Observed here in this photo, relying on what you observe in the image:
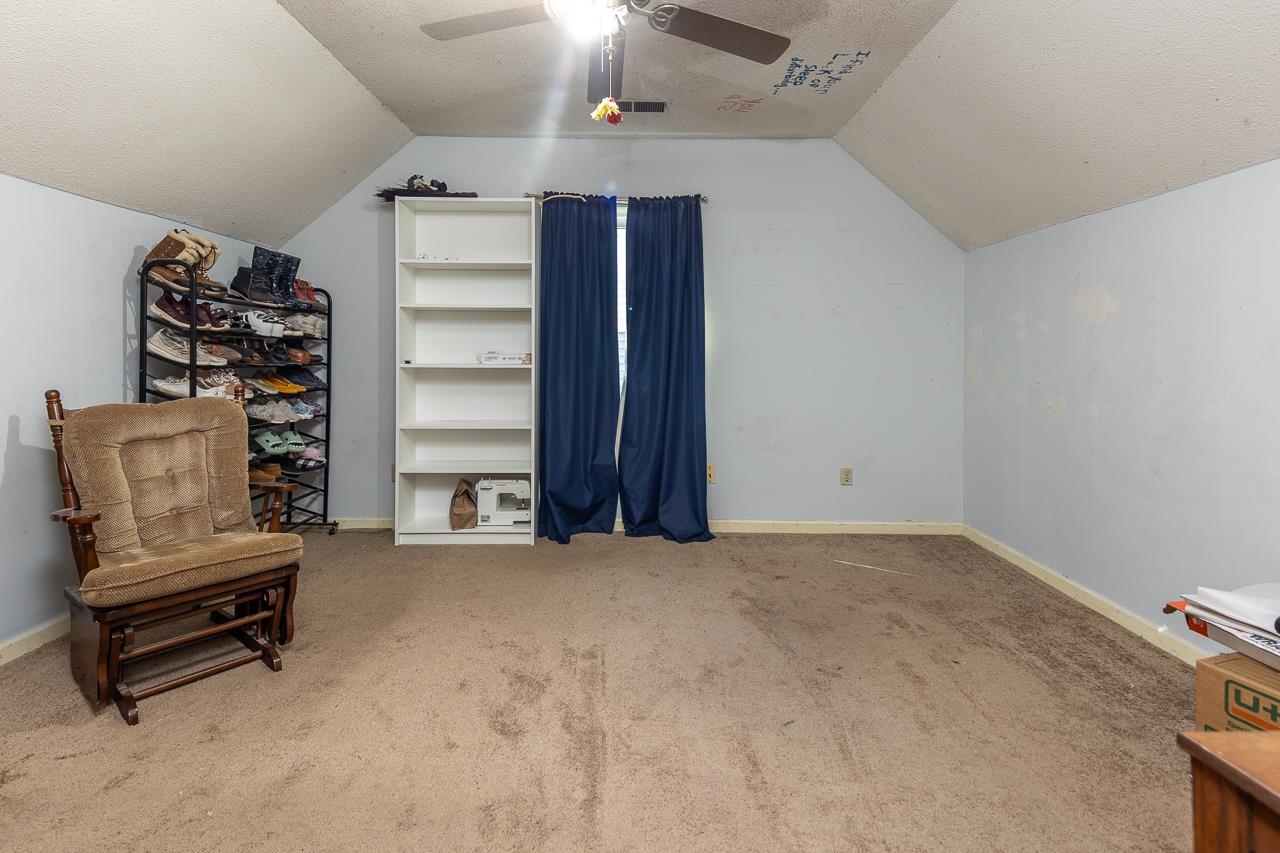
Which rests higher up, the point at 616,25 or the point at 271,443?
the point at 616,25

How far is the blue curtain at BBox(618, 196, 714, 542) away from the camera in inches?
139

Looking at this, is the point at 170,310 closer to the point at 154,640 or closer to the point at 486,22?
the point at 154,640

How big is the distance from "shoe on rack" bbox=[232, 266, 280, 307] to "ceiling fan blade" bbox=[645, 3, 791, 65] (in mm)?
2506

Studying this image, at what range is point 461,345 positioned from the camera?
3717 millimetres

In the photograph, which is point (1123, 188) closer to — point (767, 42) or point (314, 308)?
point (767, 42)

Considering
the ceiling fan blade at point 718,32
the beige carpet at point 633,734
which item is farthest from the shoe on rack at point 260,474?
the ceiling fan blade at point 718,32

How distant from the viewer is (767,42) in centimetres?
185

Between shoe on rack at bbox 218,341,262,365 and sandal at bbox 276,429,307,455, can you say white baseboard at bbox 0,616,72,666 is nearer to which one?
sandal at bbox 276,429,307,455

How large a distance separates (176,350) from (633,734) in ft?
8.71

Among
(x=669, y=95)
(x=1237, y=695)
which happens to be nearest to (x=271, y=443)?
(x=669, y=95)

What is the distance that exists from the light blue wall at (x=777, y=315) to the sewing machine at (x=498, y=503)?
28.7 inches

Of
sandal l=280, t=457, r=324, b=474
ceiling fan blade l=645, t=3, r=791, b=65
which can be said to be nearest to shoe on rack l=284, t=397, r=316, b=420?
sandal l=280, t=457, r=324, b=474

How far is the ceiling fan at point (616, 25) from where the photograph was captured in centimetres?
173

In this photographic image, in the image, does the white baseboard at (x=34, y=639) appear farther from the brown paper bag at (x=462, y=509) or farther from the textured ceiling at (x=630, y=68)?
the textured ceiling at (x=630, y=68)
